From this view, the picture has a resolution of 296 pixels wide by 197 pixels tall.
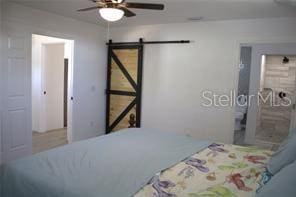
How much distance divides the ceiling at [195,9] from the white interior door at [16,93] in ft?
1.84

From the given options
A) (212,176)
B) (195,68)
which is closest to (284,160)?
(212,176)

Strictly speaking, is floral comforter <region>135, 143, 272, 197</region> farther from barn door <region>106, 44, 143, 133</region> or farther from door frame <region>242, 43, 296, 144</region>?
door frame <region>242, 43, 296, 144</region>

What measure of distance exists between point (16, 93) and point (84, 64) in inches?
59.6

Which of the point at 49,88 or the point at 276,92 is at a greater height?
the point at 276,92

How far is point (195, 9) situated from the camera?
12.2 feet

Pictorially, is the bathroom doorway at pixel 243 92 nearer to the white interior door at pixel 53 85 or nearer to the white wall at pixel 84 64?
the white wall at pixel 84 64

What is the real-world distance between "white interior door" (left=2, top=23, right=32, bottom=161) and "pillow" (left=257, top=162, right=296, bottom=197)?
3.61 metres

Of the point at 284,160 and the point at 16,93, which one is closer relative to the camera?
the point at 284,160

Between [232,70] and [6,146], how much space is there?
371 cm

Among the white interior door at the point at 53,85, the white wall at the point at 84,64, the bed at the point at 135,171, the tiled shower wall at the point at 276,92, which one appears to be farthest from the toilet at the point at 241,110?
the white interior door at the point at 53,85

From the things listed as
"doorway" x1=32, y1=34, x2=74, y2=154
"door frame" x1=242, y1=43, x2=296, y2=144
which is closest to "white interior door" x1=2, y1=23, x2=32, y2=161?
"doorway" x1=32, y1=34, x2=74, y2=154

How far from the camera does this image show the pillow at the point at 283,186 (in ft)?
4.30

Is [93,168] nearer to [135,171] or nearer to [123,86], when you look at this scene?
[135,171]

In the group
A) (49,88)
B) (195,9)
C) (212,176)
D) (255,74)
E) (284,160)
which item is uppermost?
(195,9)
